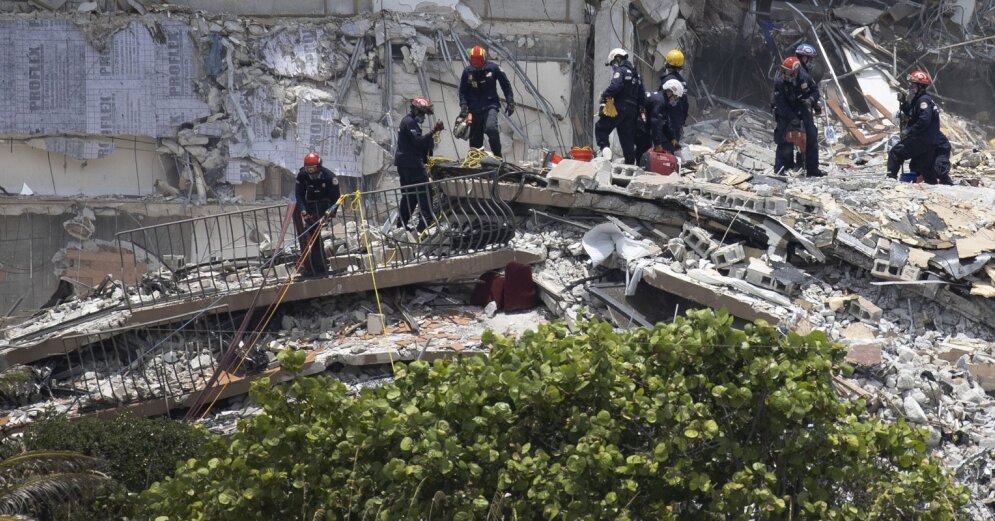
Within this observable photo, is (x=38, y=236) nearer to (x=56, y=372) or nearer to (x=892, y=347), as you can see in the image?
(x=56, y=372)

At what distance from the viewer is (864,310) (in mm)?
12445

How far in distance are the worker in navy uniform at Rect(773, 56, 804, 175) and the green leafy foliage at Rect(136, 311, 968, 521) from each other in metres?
7.91

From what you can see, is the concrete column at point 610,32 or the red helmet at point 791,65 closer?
the red helmet at point 791,65

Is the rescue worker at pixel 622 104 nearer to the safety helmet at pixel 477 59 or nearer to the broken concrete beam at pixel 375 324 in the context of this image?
the safety helmet at pixel 477 59

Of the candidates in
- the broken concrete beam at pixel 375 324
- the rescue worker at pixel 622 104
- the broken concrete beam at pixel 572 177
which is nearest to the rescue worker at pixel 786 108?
the rescue worker at pixel 622 104

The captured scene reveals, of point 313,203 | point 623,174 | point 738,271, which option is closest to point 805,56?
point 623,174

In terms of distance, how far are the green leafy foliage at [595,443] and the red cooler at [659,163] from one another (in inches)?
273

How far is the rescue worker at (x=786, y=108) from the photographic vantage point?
635 inches

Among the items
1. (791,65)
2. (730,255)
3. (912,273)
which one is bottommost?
(912,273)

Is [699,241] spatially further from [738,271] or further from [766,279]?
[766,279]

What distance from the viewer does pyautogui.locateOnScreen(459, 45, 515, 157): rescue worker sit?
1594cm

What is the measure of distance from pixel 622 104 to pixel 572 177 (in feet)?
7.55

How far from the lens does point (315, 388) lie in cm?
886

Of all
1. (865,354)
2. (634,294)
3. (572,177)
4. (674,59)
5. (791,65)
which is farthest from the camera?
(674,59)
